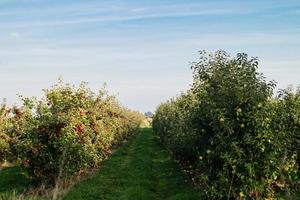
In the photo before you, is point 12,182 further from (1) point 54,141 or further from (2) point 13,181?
(1) point 54,141

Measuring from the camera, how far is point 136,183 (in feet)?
82.9

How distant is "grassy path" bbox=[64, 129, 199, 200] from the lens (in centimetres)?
2169

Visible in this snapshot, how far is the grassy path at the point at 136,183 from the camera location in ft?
71.2

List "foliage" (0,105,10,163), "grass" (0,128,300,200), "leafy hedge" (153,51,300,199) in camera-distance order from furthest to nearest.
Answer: "foliage" (0,105,10,163), "grass" (0,128,300,200), "leafy hedge" (153,51,300,199)

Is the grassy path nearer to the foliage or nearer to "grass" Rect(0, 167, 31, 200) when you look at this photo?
"grass" Rect(0, 167, 31, 200)

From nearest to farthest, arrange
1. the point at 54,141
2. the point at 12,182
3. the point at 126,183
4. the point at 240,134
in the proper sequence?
the point at 240,134, the point at 54,141, the point at 126,183, the point at 12,182

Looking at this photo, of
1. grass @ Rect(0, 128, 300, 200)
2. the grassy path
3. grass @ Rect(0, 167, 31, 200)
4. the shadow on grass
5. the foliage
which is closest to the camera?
grass @ Rect(0, 128, 300, 200)

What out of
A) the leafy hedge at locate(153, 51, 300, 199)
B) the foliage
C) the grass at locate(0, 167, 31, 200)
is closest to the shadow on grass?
the grass at locate(0, 167, 31, 200)

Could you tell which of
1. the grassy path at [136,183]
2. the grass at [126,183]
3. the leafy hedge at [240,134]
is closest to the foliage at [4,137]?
the grass at [126,183]

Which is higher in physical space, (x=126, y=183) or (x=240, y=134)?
(x=240, y=134)

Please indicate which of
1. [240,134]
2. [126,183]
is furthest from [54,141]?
[240,134]

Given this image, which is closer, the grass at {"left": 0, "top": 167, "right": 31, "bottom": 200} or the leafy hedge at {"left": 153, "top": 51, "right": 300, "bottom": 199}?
the leafy hedge at {"left": 153, "top": 51, "right": 300, "bottom": 199}

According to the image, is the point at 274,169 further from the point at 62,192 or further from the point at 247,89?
the point at 62,192

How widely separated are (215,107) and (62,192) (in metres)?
9.05
